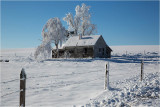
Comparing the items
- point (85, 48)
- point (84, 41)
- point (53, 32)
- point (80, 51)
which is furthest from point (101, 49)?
point (53, 32)

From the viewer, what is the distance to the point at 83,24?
161 feet

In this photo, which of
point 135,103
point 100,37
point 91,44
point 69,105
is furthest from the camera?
point 100,37

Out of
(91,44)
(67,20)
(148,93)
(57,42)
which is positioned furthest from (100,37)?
(148,93)

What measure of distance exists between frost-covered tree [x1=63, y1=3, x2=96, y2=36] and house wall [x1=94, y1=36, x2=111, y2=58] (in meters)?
13.0

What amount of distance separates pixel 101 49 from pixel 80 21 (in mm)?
17389

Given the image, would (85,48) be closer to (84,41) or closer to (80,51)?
(80,51)

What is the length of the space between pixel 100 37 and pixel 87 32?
1428 centimetres

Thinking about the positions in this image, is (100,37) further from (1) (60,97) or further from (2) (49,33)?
(1) (60,97)

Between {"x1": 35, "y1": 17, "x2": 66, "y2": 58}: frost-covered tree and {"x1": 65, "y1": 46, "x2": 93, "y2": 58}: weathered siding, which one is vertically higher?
{"x1": 35, "y1": 17, "x2": 66, "y2": 58}: frost-covered tree

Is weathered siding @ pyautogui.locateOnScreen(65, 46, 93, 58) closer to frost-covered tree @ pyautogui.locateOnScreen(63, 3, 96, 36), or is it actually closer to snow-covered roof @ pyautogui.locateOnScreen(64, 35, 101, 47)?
snow-covered roof @ pyautogui.locateOnScreen(64, 35, 101, 47)

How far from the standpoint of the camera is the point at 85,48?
3466 cm

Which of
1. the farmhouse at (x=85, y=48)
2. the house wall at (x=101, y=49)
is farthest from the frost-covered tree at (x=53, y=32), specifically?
the house wall at (x=101, y=49)

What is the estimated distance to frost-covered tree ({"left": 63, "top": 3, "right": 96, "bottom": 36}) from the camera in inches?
1939

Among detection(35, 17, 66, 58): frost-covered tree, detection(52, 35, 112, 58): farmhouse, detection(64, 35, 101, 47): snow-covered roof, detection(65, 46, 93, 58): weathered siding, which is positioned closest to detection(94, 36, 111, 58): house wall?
detection(52, 35, 112, 58): farmhouse
